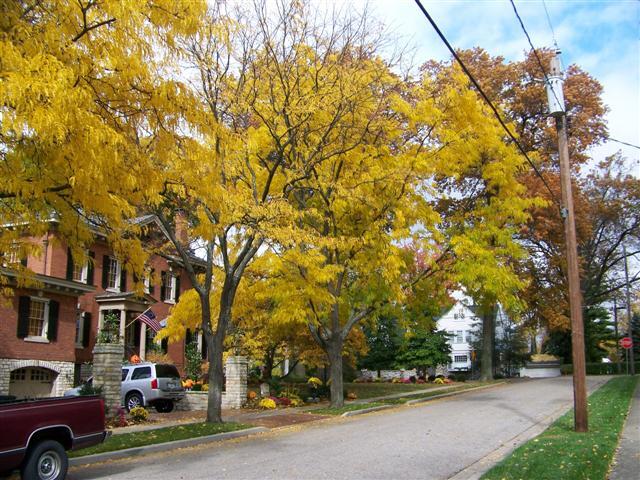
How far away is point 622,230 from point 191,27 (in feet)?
127

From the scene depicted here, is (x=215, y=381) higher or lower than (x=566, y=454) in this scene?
higher

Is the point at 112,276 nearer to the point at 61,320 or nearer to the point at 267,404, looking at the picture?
the point at 61,320

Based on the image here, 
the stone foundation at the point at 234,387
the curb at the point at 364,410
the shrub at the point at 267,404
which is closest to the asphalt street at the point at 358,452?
the curb at the point at 364,410

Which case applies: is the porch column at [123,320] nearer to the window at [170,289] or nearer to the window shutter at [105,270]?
the window shutter at [105,270]

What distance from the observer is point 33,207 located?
8938mm

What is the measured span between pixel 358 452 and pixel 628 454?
181 inches

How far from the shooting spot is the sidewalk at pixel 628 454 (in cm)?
884

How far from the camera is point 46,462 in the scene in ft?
27.9

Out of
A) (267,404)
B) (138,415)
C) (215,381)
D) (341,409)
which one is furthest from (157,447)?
(267,404)

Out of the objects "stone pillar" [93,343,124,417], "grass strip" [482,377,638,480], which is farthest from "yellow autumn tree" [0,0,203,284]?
"stone pillar" [93,343,124,417]

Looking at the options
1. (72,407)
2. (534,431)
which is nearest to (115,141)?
(72,407)

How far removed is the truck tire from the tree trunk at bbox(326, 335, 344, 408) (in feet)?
46.8

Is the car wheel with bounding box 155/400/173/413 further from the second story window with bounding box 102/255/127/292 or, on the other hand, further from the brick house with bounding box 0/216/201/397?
the second story window with bounding box 102/255/127/292

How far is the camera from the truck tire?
26.7ft
